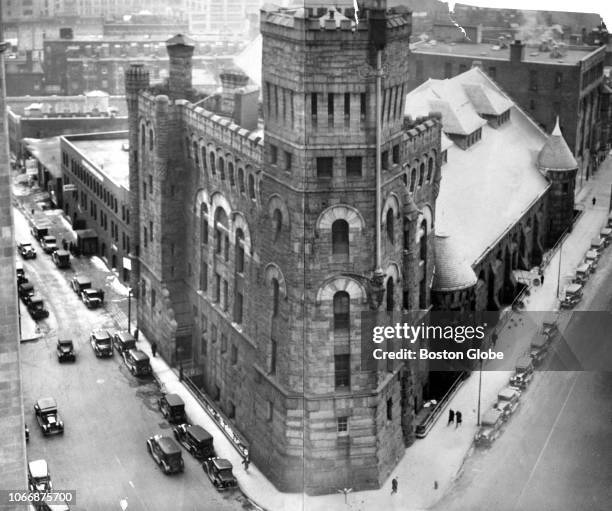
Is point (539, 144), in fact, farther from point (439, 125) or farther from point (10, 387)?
point (10, 387)

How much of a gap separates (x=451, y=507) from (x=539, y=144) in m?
54.7

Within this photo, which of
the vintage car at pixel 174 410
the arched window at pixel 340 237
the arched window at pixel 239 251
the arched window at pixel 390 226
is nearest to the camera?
the arched window at pixel 340 237

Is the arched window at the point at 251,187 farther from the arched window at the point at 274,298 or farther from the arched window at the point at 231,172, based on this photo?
the arched window at the point at 274,298

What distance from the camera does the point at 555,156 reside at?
105m

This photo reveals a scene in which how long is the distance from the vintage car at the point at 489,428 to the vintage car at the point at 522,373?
3642mm

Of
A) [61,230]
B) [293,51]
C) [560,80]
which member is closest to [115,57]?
[61,230]

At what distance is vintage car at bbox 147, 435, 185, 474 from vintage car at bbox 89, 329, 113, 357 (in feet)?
53.1

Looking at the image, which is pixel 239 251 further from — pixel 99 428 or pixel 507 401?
pixel 507 401

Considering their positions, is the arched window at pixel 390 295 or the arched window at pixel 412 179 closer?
the arched window at pixel 390 295

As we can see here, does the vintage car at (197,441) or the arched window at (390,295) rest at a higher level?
the arched window at (390,295)

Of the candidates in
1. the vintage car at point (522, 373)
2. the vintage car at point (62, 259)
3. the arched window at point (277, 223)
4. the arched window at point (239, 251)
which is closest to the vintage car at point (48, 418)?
the arched window at point (239, 251)

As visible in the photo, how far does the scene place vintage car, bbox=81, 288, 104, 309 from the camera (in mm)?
90938

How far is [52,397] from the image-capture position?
74875 mm

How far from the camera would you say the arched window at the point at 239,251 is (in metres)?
68.8
